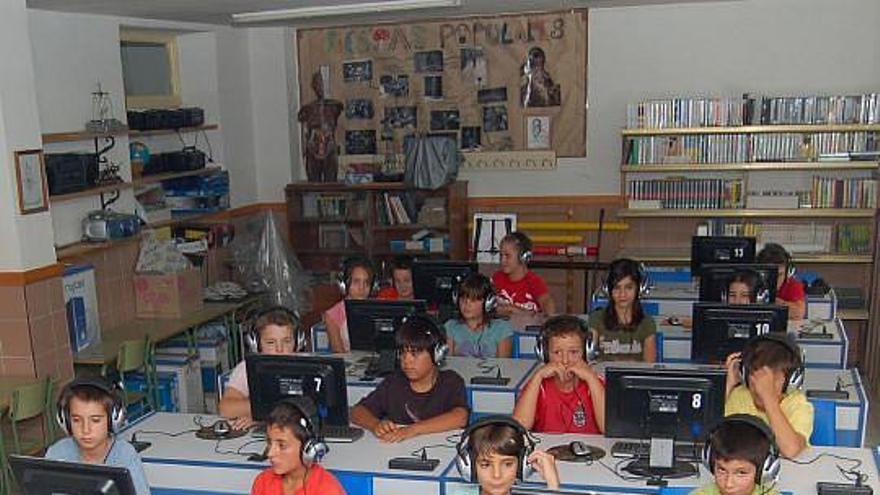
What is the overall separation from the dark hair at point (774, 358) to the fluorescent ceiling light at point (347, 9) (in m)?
3.73

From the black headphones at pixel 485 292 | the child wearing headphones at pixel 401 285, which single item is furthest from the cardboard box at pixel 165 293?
the black headphones at pixel 485 292

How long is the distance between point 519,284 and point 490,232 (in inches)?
82.3

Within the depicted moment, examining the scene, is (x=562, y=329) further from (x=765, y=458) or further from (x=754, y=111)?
(x=754, y=111)

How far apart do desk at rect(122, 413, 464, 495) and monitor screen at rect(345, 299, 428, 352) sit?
97 cm

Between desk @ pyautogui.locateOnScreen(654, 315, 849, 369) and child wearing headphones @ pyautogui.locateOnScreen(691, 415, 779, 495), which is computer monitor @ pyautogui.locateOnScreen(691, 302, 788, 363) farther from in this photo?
child wearing headphones @ pyautogui.locateOnScreen(691, 415, 779, 495)

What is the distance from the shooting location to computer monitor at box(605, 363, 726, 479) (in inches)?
125

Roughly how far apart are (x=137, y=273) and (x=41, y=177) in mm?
1627

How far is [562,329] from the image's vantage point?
374 centimetres

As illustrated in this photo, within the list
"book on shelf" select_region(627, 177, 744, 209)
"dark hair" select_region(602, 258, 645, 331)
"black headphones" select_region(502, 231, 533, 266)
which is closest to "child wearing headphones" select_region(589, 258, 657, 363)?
"dark hair" select_region(602, 258, 645, 331)

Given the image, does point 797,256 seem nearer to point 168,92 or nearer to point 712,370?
point 712,370

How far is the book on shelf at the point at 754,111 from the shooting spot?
7145 mm

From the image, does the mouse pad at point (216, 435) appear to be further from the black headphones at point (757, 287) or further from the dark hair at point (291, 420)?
the black headphones at point (757, 287)

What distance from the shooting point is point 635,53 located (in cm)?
774

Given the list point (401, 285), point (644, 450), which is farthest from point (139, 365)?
point (644, 450)
